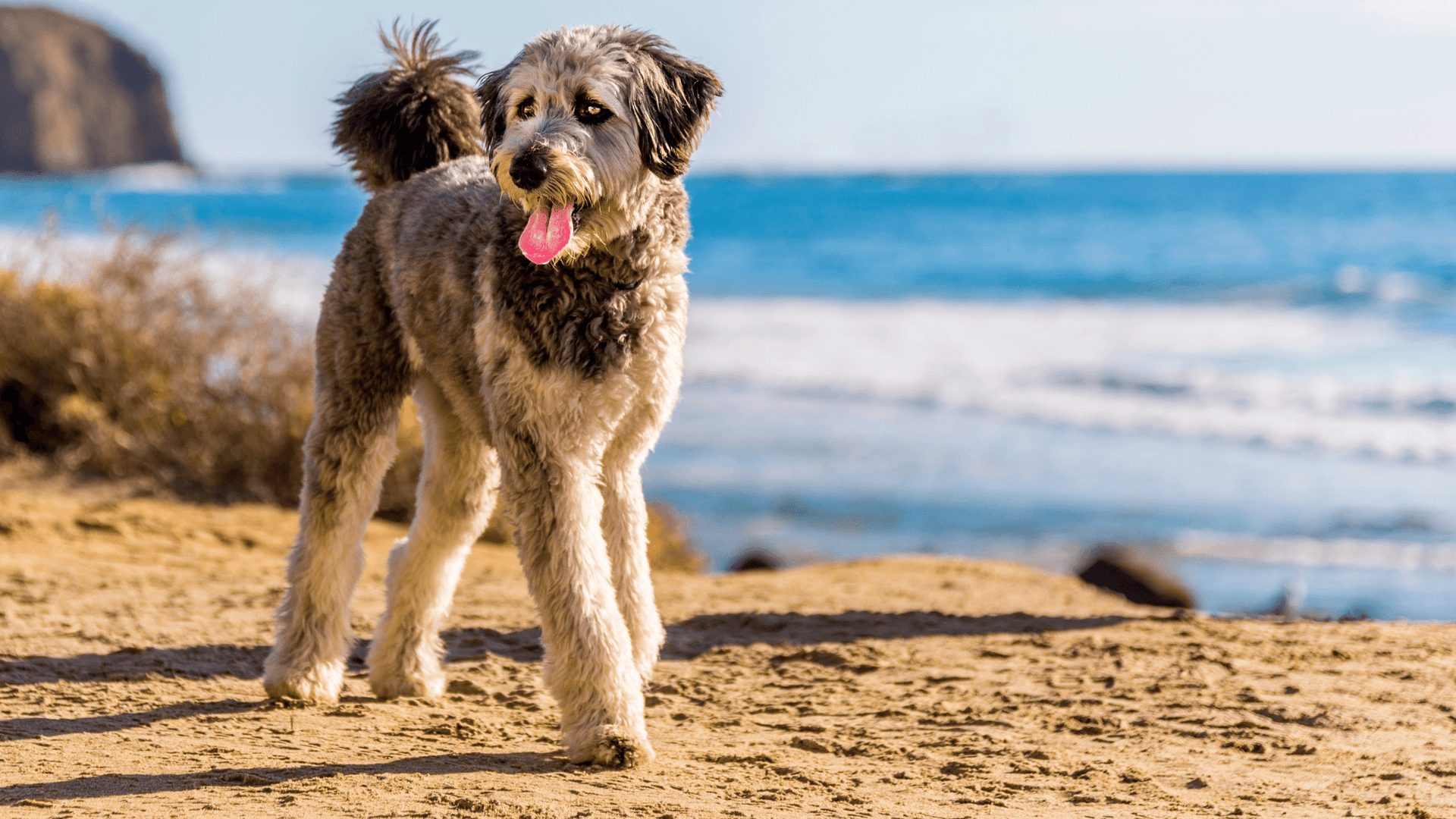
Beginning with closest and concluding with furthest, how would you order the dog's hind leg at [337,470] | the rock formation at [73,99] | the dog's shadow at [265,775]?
the dog's shadow at [265,775] < the dog's hind leg at [337,470] < the rock formation at [73,99]

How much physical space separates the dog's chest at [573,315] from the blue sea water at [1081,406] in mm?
6475

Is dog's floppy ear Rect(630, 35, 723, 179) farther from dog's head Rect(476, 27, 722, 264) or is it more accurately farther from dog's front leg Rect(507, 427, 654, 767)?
dog's front leg Rect(507, 427, 654, 767)

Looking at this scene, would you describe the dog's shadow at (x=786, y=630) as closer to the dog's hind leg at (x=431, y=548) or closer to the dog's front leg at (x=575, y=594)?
the dog's hind leg at (x=431, y=548)

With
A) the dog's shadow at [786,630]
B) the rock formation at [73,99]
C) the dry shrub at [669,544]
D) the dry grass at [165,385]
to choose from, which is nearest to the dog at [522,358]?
the dog's shadow at [786,630]

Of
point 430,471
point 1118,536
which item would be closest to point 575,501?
→ point 430,471

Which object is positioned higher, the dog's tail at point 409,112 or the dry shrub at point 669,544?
the dog's tail at point 409,112

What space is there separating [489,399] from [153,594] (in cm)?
346

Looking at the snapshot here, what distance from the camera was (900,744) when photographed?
4797mm

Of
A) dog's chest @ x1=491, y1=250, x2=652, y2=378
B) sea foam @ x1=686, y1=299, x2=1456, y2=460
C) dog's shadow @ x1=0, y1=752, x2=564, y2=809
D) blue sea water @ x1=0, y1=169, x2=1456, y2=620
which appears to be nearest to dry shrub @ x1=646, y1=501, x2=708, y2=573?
blue sea water @ x1=0, y1=169, x2=1456, y2=620

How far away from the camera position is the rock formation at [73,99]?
105 metres

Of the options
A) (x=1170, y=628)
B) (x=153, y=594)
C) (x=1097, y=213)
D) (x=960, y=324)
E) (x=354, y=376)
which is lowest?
(x=153, y=594)

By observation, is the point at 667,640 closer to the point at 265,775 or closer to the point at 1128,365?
the point at 265,775

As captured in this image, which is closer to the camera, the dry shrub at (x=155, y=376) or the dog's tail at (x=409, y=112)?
the dog's tail at (x=409, y=112)

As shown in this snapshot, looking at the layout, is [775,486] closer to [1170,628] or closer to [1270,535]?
[1270,535]
